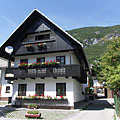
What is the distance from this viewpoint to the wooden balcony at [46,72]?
1602 centimetres

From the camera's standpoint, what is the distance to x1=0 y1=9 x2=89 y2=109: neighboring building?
1661 cm

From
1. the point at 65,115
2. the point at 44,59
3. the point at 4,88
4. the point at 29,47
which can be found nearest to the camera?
the point at 65,115

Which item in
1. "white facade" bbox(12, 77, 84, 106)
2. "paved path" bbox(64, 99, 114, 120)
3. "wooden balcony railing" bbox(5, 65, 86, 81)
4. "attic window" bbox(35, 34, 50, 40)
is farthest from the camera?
"attic window" bbox(35, 34, 50, 40)

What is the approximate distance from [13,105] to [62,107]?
20.0 feet

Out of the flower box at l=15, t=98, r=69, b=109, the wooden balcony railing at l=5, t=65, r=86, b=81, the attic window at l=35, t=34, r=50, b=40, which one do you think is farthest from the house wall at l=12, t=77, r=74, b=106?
the attic window at l=35, t=34, r=50, b=40

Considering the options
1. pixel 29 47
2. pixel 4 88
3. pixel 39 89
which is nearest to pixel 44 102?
pixel 39 89

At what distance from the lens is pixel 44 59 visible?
61.7 ft

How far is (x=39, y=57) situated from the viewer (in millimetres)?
19031

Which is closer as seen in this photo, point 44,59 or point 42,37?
point 44,59

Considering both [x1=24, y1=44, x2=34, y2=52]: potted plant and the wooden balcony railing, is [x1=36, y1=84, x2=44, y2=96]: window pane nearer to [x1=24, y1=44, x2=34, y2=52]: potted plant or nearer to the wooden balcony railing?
the wooden balcony railing

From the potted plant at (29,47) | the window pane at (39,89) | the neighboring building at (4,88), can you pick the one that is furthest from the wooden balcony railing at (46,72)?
the neighboring building at (4,88)

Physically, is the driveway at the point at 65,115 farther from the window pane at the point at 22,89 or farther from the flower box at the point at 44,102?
the window pane at the point at 22,89

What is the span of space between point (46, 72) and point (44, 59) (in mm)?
2332

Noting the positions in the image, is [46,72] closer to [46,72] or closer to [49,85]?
[46,72]
